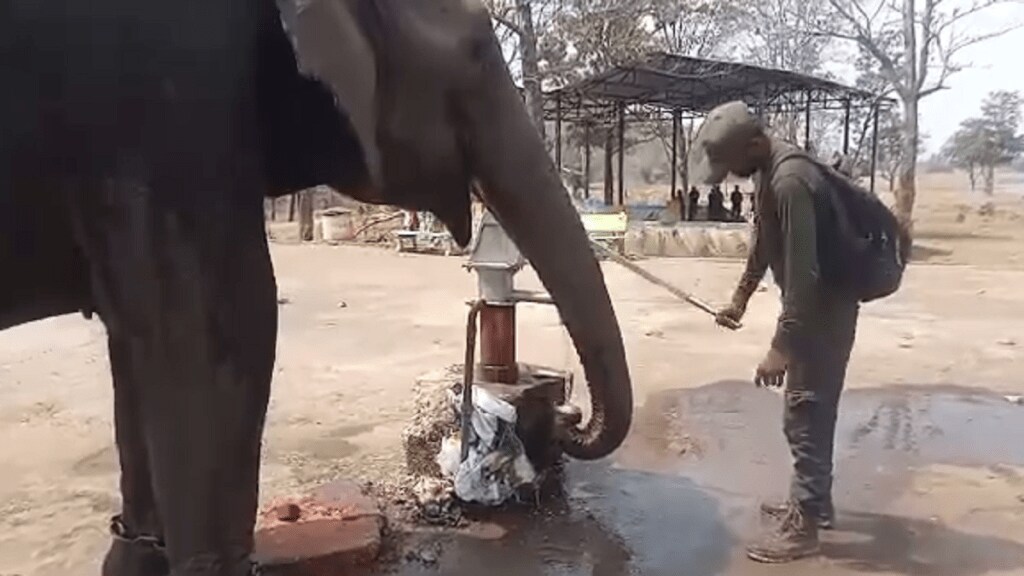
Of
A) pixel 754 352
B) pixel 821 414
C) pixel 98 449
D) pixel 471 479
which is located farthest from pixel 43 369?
pixel 821 414

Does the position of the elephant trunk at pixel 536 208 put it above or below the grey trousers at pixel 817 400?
above

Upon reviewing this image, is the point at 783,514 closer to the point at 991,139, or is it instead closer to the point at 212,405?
the point at 212,405

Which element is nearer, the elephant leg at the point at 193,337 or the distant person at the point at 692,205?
the elephant leg at the point at 193,337

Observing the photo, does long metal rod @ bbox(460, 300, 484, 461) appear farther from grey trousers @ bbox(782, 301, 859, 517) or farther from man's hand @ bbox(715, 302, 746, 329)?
grey trousers @ bbox(782, 301, 859, 517)

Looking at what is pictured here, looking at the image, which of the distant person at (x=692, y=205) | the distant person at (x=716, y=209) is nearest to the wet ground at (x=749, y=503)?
the distant person at (x=716, y=209)

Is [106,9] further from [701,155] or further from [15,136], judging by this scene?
[701,155]

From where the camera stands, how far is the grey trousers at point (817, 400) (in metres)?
4.87

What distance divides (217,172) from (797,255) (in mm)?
2668

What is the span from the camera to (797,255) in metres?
4.64

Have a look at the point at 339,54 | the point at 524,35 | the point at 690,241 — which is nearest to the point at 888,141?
the point at 524,35

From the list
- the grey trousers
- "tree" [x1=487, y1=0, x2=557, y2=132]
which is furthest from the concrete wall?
the grey trousers

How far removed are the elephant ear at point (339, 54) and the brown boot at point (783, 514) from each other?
10.2ft

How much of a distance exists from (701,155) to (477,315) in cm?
135

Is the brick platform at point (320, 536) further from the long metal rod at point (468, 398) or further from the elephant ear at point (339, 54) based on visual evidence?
the elephant ear at point (339, 54)
